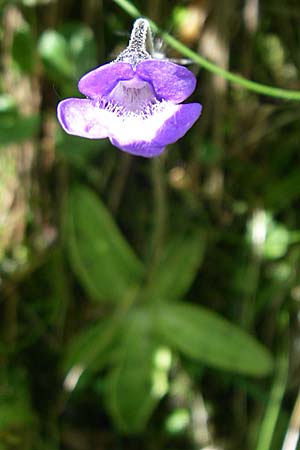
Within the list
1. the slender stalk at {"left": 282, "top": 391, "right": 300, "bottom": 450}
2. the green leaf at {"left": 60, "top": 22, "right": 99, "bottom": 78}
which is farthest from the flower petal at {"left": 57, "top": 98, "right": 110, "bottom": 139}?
the slender stalk at {"left": 282, "top": 391, "right": 300, "bottom": 450}

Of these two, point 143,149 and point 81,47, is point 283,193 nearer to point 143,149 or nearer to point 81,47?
point 81,47

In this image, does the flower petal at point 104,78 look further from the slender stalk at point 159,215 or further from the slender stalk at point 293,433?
the slender stalk at point 293,433

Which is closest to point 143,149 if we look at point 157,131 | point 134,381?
point 157,131

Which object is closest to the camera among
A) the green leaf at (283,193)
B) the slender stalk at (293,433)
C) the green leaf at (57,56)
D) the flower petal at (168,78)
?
the flower petal at (168,78)

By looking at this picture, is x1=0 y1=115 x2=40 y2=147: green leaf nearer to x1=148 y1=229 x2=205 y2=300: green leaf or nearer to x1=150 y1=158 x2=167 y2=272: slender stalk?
x1=150 y1=158 x2=167 y2=272: slender stalk

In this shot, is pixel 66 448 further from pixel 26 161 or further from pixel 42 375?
pixel 26 161

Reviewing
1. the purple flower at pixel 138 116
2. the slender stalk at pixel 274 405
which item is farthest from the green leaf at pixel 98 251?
the purple flower at pixel 138 116
